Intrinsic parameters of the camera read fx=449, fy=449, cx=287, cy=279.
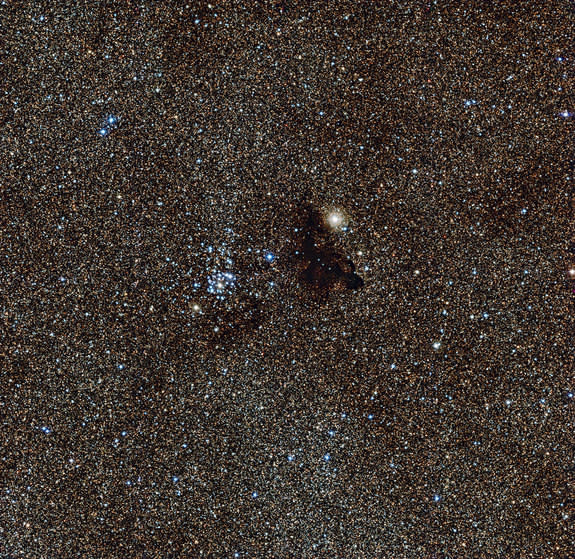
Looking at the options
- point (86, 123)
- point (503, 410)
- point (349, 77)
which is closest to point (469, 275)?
point (503, 410)

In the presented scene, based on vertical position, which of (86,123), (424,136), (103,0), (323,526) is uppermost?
(103,0)

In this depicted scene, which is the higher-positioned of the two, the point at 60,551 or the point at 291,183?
the point at 291,183

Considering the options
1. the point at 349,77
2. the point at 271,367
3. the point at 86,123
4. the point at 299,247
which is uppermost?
the point at 86,123

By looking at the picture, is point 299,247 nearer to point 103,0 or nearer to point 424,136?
point 424,136

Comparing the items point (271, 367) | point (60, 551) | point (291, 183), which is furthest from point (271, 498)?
point (291, 183)

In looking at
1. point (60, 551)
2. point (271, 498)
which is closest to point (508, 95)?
point (271, 498)

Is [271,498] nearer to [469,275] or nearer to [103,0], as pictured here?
[469,275]

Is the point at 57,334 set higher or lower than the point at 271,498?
higher
